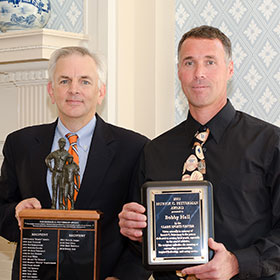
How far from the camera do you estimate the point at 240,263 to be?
1.94 metres

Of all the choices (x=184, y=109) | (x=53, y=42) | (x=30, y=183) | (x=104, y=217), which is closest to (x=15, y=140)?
(x=30, y=183)

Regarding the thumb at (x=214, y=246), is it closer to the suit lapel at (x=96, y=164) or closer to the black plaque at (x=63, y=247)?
the black plaque at (x=63, y=247)

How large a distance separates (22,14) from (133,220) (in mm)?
1548

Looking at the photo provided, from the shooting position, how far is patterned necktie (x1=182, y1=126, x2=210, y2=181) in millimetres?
2121

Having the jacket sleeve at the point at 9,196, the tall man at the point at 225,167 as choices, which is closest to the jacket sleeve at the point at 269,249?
the tall man at the point at 225,167

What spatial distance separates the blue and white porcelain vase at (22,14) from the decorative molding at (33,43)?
6 cm

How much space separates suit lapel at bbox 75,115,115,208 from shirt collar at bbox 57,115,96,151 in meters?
0.02

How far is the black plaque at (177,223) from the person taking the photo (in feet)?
6.39

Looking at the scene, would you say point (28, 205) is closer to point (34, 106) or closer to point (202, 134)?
point (202, 134)

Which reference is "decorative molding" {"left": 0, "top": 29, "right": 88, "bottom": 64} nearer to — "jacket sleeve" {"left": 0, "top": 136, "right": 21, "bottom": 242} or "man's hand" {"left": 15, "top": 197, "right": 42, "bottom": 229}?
"jacket sleeve" {"left": 0, "top": 136, "right": 21, "bottom": 242}

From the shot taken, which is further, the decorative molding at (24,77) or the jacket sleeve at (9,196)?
the decorative molding at (24,77)

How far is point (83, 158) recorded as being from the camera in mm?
2410

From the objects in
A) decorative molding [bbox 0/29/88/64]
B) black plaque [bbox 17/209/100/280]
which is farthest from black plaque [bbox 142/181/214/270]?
decorative molding [bbox 0/29/88/64]

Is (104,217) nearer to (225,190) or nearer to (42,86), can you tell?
(225,190)
